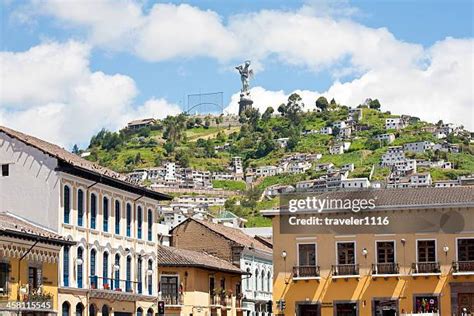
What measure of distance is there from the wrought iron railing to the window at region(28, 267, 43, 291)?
54.5ft

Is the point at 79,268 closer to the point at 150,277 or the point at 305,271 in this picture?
the point at 150,277

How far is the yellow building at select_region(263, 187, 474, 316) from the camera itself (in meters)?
57.8

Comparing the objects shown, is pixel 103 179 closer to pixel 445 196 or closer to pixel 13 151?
pixel 13 151

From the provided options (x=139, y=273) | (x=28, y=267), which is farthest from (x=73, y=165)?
(x=139, y=273)

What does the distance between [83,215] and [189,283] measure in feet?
41.5

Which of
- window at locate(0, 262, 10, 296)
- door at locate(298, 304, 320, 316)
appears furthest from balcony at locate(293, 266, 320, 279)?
window at locate(0, 262, 10, 296)

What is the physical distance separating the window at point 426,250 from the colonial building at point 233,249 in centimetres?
1852

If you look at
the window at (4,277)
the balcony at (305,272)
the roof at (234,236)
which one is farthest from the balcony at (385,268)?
the window at (4,277)

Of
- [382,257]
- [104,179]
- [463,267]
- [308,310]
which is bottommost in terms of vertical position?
[308,310]

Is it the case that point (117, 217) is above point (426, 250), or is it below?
above

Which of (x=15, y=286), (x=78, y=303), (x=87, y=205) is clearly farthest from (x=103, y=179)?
(x=15, y=286)

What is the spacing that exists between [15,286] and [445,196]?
2524 centimetres

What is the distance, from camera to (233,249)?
245 ft

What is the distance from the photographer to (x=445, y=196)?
60062 mm
